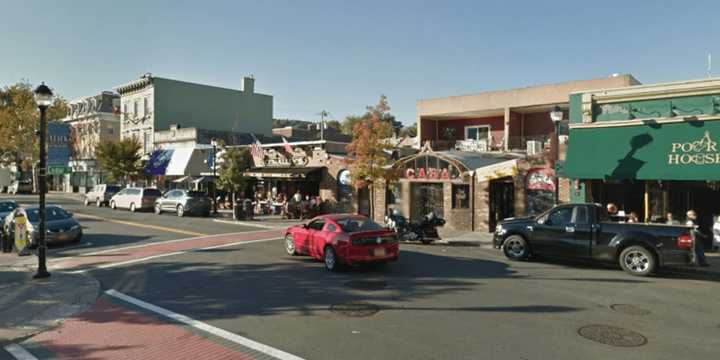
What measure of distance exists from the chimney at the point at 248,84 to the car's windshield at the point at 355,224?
46582mm

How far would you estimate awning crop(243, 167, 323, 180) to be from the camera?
2964cm

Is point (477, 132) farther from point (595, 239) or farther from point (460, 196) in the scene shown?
point (595, 239)

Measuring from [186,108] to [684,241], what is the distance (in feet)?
162

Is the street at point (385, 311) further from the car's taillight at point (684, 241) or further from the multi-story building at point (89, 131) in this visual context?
the multi-story building at point (89, 131)

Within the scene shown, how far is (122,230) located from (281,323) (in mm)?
18083

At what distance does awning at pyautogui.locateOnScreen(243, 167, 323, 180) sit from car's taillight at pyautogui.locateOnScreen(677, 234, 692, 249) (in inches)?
828

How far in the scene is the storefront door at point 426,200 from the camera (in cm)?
2408

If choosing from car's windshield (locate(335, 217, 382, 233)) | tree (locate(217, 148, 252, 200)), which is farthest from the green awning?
tree (locate(217, 148, 252, 200))

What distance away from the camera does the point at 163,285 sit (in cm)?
1123

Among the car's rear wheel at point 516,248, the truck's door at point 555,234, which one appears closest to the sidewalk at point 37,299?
the car's rear wheel at point 516,248

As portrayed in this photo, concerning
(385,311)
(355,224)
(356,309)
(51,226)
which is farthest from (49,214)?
(385,311)

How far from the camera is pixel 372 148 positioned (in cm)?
2203

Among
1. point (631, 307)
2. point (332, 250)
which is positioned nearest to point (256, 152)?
point (332, 250)

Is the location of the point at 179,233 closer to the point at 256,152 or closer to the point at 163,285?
the point at 163,285
